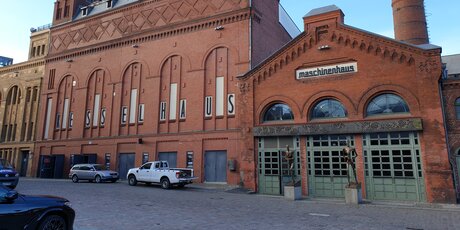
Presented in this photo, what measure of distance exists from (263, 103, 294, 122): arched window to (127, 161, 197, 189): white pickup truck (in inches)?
261

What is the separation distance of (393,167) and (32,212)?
1686 centimetres

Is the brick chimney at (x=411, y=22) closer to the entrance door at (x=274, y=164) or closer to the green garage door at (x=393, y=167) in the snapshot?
the green garage door at (x=393, y=167)

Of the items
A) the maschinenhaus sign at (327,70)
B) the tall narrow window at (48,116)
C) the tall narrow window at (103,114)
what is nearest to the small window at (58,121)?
the tall narrow window at (48,116)

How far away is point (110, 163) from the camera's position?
2925cm

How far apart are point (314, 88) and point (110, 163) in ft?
65.3

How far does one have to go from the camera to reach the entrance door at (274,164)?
19938 mm

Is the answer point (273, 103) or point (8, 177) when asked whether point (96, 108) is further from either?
point (273, 103)

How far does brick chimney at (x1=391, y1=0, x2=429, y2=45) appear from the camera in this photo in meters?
36.5

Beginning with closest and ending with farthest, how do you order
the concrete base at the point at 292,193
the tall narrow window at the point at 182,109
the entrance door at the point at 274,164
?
the concrete base at the point at 292,193 → the entrance door at the point at 274,164 → the tall narrow window at the point at 182,109

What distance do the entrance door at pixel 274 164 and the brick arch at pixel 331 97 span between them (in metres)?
2.01

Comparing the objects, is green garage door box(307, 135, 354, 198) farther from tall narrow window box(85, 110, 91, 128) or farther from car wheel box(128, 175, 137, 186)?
tall narrow window box(85, 110, 91, 128)

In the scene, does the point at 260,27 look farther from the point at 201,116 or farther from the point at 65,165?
the point at 65,165

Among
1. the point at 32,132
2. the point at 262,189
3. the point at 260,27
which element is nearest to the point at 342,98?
the point at 262,189

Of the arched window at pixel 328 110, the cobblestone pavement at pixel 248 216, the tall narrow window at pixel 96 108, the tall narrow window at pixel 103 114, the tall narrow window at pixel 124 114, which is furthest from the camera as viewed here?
the tall narrow window at pixel 96 108
